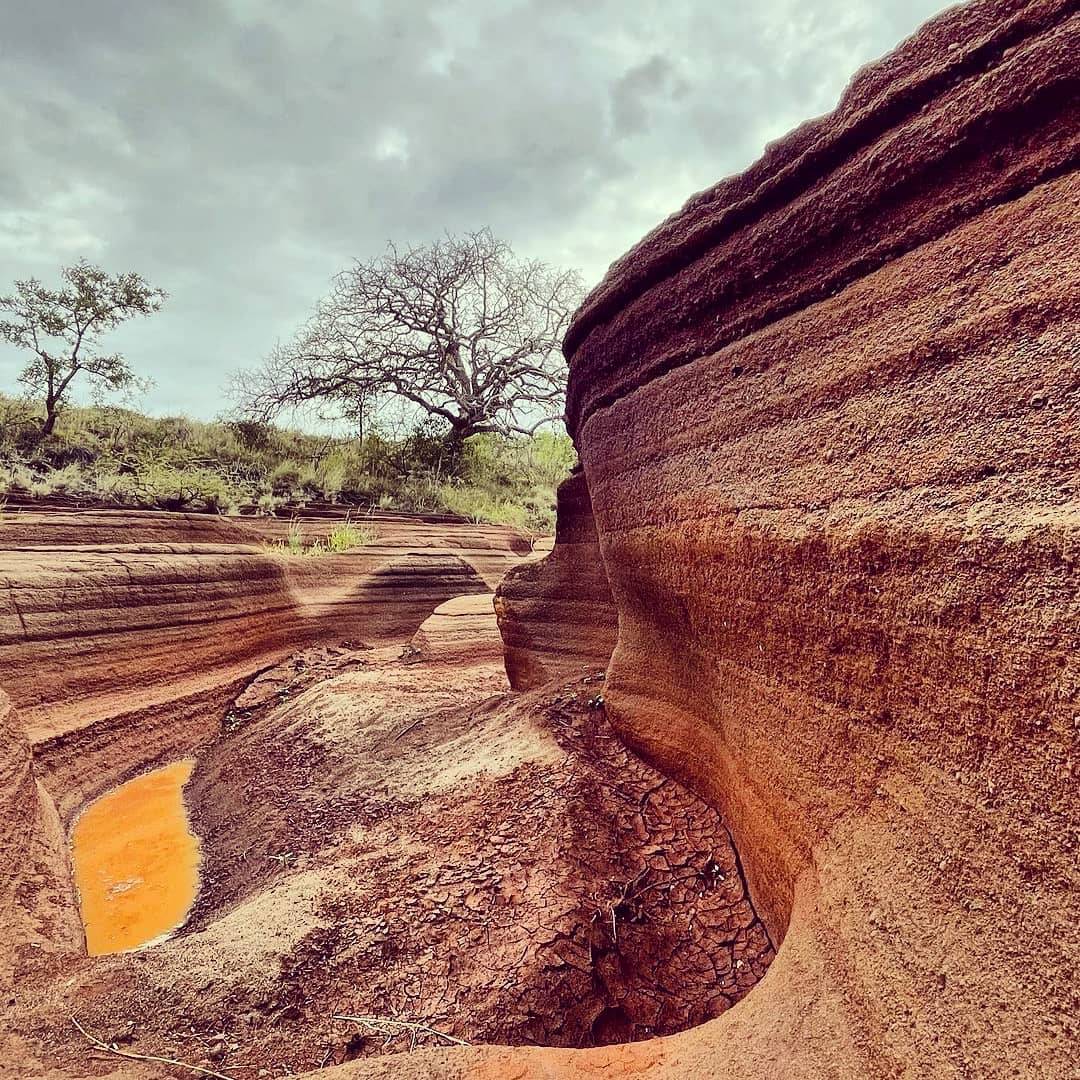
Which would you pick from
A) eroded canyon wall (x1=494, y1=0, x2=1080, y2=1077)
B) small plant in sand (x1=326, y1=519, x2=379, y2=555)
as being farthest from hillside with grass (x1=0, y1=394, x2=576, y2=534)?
eroded canyon wall (x1=494, y1=0, x2=1080, y2=1077)

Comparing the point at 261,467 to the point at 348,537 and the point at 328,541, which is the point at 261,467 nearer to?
the point at 328,541

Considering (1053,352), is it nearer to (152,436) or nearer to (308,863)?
(308,863)

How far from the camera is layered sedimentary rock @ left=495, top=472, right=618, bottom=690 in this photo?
4.04 metres

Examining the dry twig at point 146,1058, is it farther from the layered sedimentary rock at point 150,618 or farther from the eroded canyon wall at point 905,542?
the layered sedimentary rock at point 150,618

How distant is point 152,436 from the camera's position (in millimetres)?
10672

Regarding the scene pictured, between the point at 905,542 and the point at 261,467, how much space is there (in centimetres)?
1113

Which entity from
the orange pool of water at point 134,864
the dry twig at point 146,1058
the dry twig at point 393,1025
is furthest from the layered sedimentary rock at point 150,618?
the dry twig at point 393,1025

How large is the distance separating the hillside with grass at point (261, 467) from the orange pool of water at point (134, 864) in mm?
4026

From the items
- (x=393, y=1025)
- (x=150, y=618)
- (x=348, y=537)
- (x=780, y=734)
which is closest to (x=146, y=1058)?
(x=393, y=1025)

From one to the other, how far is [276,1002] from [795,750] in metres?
1.60

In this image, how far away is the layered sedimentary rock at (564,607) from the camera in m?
4.04

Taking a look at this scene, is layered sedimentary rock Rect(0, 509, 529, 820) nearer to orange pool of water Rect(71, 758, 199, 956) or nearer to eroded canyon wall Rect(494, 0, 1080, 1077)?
orange pool of water Rect(71, 758, 199, 956)

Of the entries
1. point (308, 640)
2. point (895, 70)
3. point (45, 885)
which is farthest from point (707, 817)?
point (308, 640)

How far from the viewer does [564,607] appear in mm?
4289
